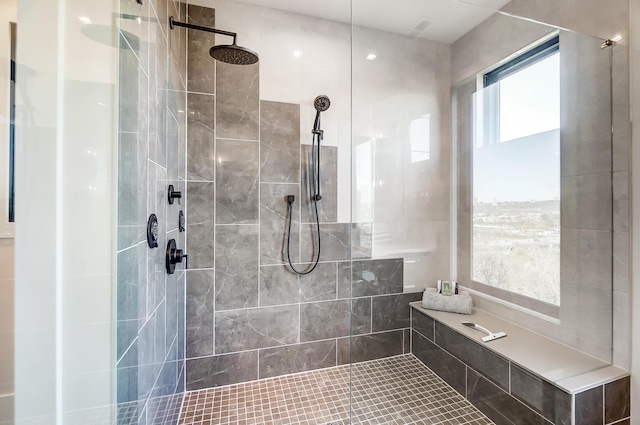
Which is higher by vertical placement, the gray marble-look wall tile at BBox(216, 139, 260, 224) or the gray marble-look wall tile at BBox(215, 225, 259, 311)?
the gray marble-look wall tile at BBox(216, 139, 260, 224)

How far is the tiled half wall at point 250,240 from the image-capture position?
6.36 ft

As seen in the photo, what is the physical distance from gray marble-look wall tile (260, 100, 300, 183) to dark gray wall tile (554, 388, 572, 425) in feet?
6.10

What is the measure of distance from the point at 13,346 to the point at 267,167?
176 cm

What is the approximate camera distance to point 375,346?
1.68m

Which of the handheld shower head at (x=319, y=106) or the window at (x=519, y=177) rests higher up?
the handheld shower head at (x=319, y=106)

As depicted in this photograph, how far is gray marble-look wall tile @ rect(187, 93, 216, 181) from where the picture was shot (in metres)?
1.92

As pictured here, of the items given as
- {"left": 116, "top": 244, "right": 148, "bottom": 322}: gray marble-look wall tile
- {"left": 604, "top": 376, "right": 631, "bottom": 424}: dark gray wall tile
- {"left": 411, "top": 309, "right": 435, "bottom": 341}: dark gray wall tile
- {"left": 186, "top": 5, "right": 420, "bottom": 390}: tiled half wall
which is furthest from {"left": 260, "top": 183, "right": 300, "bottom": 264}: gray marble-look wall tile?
{"left": 604, "top": 376, "right": 631, "bottom": 424}: dark gray wall tile

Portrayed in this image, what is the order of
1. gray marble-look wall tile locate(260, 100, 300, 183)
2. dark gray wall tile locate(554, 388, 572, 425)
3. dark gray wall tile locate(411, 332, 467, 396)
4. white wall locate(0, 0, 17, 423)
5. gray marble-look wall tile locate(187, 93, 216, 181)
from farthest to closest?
gray marble-look wall tile locate(260, 100, 300, 183), gray marble-look wall tile locate(187, 93, 216, 181), dark gray wall tile locate(411, 332, 467, 396), dark gray wall tile locate(554, 388, 572, 425), white wall locate(0, 0, 17, 423)

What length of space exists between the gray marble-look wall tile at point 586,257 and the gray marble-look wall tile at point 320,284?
140 centimetres

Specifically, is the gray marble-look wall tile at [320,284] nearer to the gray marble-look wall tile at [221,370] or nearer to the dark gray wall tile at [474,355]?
the gray marble-look wall tile at [221,370]

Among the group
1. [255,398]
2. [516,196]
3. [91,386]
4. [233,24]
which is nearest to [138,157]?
[91,386]

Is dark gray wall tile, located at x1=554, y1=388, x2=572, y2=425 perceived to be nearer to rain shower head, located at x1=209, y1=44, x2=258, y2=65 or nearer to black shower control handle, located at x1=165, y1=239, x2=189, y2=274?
black shower control handle, located at x1=165, y1=239, x2=189, y2=274

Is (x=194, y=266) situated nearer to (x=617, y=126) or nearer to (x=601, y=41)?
(x=617, y=126)

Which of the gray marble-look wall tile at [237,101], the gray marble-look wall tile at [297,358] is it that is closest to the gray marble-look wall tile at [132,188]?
the gray marble-look wall tile at [237,101]
